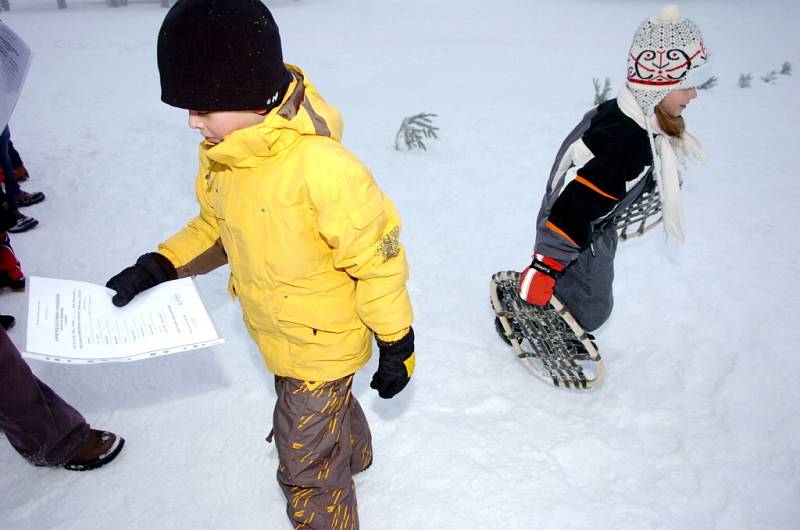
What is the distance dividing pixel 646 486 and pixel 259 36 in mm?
2235

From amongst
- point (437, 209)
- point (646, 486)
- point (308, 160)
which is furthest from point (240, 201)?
point (437, 209)

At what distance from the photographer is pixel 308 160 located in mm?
1405

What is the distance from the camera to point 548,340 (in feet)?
8.93

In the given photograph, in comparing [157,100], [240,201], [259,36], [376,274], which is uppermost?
[259,36]

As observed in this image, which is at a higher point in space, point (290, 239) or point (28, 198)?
point (290, 239)

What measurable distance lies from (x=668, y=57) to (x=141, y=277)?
2021mm

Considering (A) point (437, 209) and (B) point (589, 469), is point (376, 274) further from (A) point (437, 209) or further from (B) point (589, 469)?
(A) point (437, 209)

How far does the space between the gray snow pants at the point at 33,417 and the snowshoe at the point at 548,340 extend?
2.03 meters

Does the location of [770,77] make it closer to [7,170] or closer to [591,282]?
[591,282]

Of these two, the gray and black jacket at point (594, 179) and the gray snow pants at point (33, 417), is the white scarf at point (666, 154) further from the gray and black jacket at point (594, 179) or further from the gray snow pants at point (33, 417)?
the gray snow pants at point (33, 417)

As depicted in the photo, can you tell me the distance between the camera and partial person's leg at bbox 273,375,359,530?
172 cm

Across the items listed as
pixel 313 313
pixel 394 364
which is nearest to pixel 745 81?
pixel 394 364

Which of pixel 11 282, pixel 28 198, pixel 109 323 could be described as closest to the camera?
pixel 109 323

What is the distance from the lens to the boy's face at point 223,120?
1.36 meters
